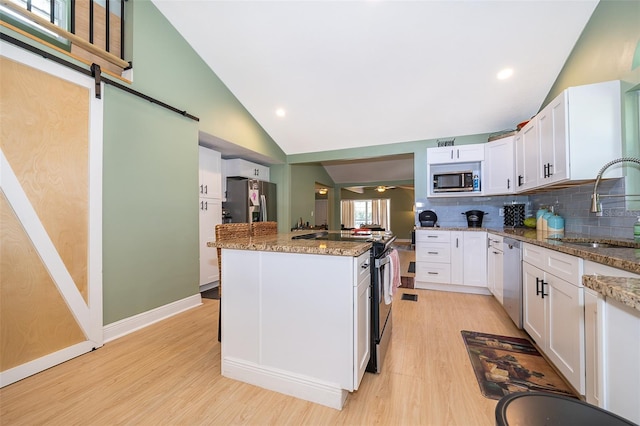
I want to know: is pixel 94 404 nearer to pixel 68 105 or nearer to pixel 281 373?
pixel 281 373

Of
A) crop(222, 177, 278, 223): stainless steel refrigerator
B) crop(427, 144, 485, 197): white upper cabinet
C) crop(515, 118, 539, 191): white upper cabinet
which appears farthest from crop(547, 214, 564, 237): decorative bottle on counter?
crop(222, 177, 278, 223): stainless steel refrigerator

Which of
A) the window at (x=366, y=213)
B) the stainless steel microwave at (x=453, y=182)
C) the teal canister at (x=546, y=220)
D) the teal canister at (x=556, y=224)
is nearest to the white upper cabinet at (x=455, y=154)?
the stainless steel microwave at (x=453, y=182)

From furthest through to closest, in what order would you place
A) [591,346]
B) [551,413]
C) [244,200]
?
[244,200]
[591,346]
[551,413]

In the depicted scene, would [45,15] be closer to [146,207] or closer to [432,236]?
[146,207]

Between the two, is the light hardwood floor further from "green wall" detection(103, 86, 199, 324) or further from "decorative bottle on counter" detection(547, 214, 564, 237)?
"decorative bottle on counter" detection(547, 214, 564, 237)

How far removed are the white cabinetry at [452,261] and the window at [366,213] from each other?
6.82 metres

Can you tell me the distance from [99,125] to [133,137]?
0.30m

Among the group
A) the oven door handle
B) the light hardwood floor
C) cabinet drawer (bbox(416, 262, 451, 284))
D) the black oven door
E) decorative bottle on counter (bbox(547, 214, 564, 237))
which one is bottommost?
the light hardwood floor

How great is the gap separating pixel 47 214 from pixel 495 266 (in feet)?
14.3

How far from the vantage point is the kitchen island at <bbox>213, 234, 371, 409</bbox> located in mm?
1474

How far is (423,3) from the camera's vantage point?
240 centimetres

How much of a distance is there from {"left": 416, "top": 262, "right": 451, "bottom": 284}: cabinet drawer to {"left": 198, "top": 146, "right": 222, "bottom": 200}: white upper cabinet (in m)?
3.27

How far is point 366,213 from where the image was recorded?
11.2 metres

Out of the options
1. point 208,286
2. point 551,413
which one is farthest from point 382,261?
point 208,286
